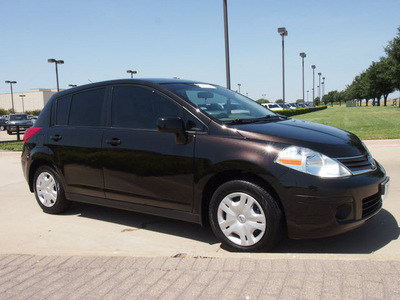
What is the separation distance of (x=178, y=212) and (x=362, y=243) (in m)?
1.88

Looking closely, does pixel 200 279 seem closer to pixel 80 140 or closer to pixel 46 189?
pixel 80 140

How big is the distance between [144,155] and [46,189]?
6.69ft

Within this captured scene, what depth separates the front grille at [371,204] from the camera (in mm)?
3643

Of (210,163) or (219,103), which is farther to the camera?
(219,103)

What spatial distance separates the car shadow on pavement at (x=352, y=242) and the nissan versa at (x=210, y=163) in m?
0.36

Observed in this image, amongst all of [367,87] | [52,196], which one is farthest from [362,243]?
[367,87]

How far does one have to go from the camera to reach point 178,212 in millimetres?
4160

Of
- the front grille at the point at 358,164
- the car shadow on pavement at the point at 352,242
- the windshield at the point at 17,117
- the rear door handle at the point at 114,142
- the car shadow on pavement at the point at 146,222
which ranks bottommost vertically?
the car shadow on pavement at the point at 146,222

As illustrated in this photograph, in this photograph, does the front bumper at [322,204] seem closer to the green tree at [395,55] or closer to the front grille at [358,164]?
the front grille at [358,164]

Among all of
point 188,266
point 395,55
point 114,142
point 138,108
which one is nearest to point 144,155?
point 114,142

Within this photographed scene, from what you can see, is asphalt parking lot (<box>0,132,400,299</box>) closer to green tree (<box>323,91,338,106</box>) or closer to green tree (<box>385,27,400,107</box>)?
green tree (<box>385,27,400,107</box>)

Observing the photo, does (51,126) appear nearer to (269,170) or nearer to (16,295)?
(16,295)

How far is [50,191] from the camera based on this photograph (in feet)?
18.1

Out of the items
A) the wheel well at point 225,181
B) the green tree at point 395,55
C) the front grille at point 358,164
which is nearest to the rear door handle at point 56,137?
the wheel well at point 225,181
